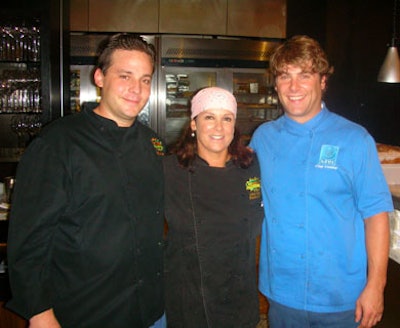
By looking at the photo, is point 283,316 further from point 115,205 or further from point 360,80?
point 360,80

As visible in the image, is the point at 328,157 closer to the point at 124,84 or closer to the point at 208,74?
the point at 124,84

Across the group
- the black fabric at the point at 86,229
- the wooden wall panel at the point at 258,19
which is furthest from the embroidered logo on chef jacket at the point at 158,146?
the wooden wall panel at the point at 258,19

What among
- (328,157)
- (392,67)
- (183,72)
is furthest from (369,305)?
(183,72)

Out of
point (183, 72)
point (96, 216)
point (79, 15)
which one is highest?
point (79, 15)

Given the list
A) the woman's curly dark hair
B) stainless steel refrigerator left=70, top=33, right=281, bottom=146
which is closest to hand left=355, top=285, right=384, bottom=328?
the woman's curly dark hair

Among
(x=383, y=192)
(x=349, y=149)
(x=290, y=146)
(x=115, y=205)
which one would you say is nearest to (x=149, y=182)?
(x=115, y=205)

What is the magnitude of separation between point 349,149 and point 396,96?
2907 millimetres

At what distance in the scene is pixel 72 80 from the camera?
4.67m

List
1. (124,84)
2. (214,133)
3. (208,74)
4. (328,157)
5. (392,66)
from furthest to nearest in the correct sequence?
1. (208,74)
2. (392,66)
3. (214,133)
4. (328,157)
5. (124,84)

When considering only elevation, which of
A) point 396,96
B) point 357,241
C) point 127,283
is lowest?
point 127,283

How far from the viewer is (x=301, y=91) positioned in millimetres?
1622

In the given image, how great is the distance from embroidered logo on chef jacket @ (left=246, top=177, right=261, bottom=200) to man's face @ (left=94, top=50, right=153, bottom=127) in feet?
1.99

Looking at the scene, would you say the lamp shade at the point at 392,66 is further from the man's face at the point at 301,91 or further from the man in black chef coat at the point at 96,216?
the man in black chef coat at the point at 96,216

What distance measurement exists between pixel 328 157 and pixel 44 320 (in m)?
1.24
